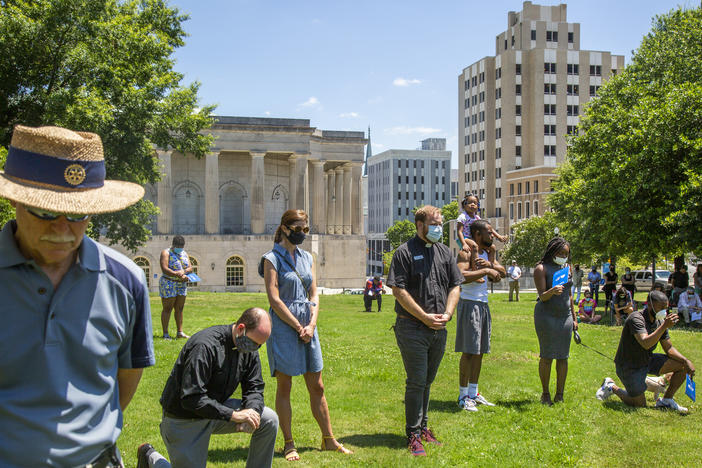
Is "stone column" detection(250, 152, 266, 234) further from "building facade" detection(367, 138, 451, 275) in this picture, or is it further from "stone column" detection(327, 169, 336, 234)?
"building facade" detection(367, 138, 451, 275)

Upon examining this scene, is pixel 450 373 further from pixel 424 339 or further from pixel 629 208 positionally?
pixel 629 208

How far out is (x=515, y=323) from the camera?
1809 cm

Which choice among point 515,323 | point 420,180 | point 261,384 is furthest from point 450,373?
point 420,180

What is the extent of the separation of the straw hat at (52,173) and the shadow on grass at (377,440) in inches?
188

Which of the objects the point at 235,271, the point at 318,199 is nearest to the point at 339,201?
the point at 318,199

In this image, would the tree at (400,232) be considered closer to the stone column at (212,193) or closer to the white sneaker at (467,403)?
the stone column at (212,193)

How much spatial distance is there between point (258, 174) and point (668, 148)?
40.7 metres

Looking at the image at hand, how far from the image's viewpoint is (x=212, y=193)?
189 feet

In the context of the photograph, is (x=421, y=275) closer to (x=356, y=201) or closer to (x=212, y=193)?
(x=212, y=193)

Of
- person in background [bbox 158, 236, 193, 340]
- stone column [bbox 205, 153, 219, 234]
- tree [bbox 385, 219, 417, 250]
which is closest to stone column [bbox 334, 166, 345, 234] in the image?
stone column [bbox 205, 153, 219, 234]

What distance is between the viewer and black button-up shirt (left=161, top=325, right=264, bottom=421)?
4.79 meters

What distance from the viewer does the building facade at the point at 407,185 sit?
160750 millimetres

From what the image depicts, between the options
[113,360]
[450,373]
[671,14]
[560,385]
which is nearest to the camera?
[113,360]

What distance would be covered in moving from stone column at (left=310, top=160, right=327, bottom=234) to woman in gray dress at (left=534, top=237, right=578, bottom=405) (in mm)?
55044
